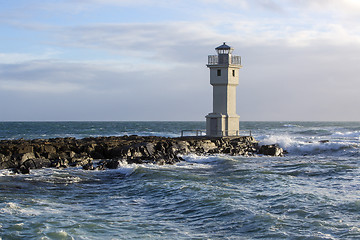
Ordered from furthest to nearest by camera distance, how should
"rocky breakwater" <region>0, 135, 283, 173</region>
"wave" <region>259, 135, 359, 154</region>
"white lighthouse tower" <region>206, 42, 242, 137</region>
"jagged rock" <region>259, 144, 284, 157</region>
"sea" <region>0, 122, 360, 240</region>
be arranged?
"white lighthouse tower" <region>206, 42, 242, 137</region>
"wave" <region>259, 135, 359, 154</region>
"jagged rock" <region>259, 144, 284, 157</region>
"rocky breakwater" <region>0, 135, 283, 173</region>
"sea" <region>0, 122, 360, 240</region>

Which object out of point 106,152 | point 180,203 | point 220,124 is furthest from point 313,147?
point 180,203

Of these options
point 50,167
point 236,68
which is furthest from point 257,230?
point 236,68

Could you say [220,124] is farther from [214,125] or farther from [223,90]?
[223,90]

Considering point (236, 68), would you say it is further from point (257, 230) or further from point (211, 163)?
point (257, 230)

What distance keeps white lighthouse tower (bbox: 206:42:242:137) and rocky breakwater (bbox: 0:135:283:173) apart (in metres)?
1.48

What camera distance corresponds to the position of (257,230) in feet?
26.2

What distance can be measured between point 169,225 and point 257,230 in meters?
1.65

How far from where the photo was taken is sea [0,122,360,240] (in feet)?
26.1

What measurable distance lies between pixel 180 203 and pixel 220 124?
51.6 ft

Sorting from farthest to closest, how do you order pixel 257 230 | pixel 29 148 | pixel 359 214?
pixel 29 148 < pixel 359 214 < pixel 257 230

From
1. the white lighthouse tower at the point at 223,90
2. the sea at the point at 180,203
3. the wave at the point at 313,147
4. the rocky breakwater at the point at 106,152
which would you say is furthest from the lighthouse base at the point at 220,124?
the sea at the point at 180,203

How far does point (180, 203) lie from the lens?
10422mm

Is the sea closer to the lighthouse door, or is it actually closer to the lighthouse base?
the lighthouse base

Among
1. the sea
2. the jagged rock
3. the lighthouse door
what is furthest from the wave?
the sea
